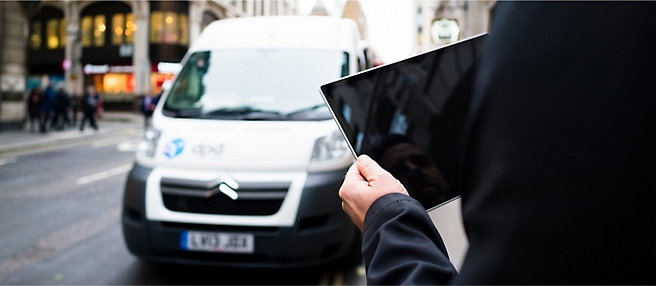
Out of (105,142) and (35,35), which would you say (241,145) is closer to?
(105,142)

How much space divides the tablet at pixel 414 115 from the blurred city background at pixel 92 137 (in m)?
0.15

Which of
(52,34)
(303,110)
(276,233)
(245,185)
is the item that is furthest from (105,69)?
(276,233)

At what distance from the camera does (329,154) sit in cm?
333

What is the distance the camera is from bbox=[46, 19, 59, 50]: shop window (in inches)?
1380

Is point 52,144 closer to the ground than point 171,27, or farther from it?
closer to the ground

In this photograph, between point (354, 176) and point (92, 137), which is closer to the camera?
point (354, 176)

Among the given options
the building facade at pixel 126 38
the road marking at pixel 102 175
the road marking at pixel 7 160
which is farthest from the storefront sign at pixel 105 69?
the road marking at pixel 102 175

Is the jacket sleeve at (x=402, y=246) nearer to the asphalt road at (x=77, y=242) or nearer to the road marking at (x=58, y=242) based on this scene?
the asphalt road at (x=77, y=242)

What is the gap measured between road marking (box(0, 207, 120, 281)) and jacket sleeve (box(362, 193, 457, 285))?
393cm

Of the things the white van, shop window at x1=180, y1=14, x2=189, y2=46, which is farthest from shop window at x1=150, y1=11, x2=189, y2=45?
the white van

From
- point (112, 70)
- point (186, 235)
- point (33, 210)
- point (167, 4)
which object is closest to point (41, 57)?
point (112, 70)

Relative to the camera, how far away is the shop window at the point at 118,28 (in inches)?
1287

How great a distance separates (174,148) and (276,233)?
36.3 inches

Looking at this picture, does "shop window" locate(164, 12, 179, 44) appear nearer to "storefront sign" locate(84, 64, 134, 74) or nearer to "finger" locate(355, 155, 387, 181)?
"storefront sign" locate(84, 64, 134, 74)
